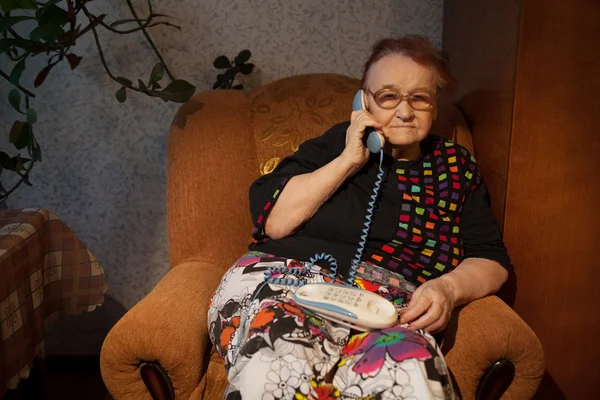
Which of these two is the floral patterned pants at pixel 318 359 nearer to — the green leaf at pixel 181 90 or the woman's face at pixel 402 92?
the woman's face at pixel 402 92

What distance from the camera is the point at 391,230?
56.7 inches

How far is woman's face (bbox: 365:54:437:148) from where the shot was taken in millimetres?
1404

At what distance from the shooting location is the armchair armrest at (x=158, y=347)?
1.20 m

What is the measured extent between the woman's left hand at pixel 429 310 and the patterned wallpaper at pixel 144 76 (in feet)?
3.29

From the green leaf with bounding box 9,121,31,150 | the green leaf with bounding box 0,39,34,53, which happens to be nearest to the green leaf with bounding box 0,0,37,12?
the green leaf with bounding box 0,39,34,53

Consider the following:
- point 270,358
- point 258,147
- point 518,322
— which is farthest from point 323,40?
point 270,358

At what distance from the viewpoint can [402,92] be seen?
1.40 metres

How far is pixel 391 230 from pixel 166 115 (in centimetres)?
99

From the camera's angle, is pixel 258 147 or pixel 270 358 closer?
pixel 270 358

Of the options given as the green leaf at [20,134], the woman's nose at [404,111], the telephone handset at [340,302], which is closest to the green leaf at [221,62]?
the green leaf at [20,134]

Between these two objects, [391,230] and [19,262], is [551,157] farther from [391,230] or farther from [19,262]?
[19,262]

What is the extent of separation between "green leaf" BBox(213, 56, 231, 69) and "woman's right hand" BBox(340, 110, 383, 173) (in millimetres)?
690

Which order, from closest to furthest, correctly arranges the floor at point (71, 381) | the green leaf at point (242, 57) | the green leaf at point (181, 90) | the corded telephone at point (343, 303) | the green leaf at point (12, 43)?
the corded telephone at point (343, 303), the green leaf at point (12, 43), the green leaf at point (181, 90), the green leaf at point (242, 57), the floor at point (71, 381)

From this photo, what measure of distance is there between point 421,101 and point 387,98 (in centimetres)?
9
